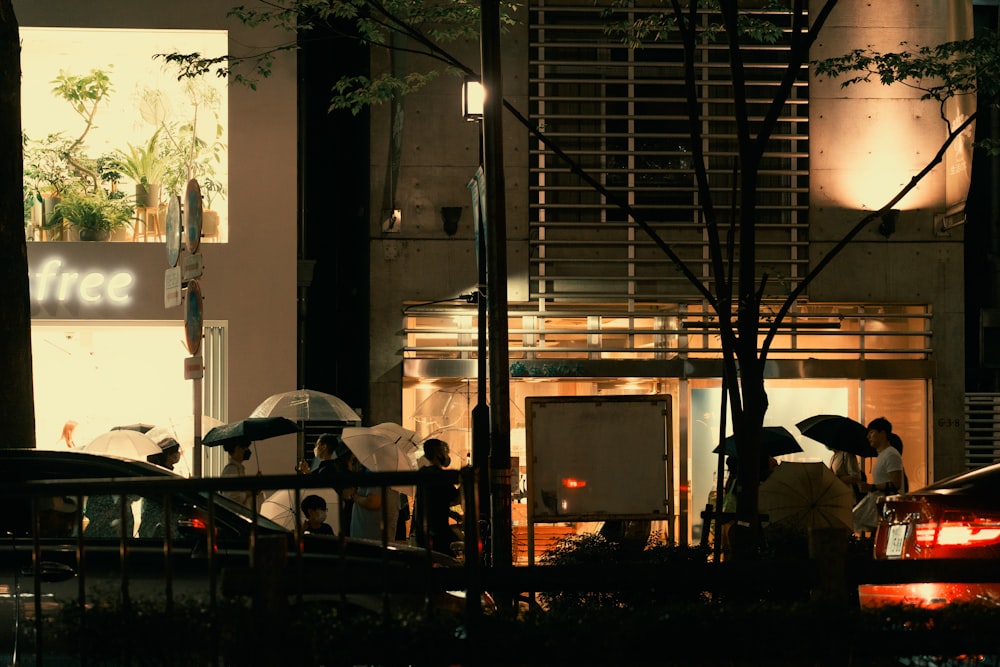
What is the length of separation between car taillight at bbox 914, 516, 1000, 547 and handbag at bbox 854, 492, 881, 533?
532 centimetres

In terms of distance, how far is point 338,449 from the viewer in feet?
41.7

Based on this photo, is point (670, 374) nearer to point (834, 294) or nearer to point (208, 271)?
point (834, 294)

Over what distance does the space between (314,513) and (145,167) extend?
7.97 meters

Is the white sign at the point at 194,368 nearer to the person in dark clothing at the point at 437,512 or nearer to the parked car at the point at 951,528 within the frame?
the person in dark clothing at the point at 437,512

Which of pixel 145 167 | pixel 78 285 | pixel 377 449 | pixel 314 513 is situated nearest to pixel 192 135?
pixel 145 167

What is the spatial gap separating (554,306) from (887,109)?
5.51 metres

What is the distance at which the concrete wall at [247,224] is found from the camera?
1641cm

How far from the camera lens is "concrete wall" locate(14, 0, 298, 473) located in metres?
16.4

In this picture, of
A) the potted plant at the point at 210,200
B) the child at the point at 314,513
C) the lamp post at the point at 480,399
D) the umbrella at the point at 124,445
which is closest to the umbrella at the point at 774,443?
the lamp post at the point at 480,399

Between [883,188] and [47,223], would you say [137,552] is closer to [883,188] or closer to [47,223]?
[47,223]

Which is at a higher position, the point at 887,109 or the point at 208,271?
the point at 887,109

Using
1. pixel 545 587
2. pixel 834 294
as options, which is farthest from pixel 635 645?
pixel 834 294

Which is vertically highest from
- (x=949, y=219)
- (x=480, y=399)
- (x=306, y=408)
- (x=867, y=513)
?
(x=949, y=219)

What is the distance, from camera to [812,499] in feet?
34.8
